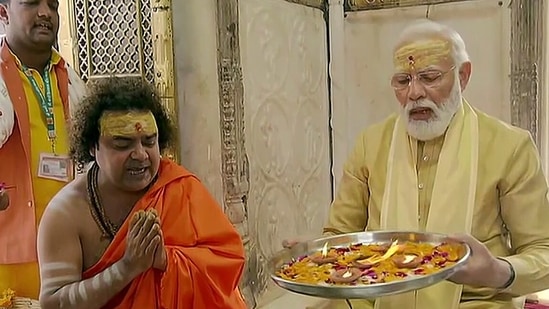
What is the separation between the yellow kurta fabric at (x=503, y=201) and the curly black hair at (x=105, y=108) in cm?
63

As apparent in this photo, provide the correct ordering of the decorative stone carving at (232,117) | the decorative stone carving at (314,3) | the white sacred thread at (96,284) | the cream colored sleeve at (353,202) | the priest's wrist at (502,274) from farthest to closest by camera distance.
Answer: the decorative stone carving at (314,3), the decorative stone carving at (232,117), the cream colored sleeve at (353,202), the white sacred thread at (96,284), the priest's wrist at (502,274)

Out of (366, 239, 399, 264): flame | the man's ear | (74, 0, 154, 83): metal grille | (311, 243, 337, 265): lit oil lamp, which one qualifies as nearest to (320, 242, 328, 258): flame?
(311, 243, 337, 265): lit oil lamp

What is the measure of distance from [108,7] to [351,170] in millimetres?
1156

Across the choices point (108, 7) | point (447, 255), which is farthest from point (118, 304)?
point (108, 7)

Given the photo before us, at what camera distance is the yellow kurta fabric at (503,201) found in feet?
5.35

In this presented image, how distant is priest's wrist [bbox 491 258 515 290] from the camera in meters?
1.50

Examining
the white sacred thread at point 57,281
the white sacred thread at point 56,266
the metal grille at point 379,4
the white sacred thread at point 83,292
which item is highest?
the metal grille at point 379,4

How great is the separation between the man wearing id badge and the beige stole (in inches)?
39.6

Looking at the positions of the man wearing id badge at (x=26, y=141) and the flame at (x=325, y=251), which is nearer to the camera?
the flame at (x=325, y=251)

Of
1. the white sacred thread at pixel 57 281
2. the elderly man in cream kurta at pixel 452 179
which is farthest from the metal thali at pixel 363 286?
the white sacred thread at pixel 57 281

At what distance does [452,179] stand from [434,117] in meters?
0.17

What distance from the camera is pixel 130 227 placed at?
1614 millimetres

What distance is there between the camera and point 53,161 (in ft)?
6.78

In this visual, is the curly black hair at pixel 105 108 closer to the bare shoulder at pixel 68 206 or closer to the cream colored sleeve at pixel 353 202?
the bare shoulder at pixel 68 206
